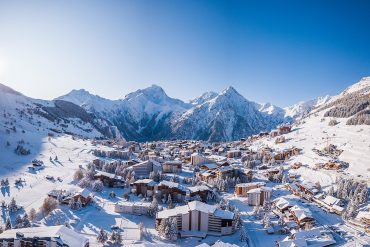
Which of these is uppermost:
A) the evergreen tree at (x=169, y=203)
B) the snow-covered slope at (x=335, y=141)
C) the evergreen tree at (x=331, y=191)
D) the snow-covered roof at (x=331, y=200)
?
the snow-covered slope at (x=335, y=141)

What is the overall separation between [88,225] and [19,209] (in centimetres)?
1159

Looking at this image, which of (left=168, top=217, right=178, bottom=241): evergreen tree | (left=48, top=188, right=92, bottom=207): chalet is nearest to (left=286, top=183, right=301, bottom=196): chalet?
(left=168, top=217, right=178, bottom=241): evergreen tree

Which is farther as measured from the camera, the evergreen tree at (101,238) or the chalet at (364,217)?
the chalet at (364,217)

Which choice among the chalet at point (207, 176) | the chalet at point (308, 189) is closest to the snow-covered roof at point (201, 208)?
the chalet at point (308, 189)

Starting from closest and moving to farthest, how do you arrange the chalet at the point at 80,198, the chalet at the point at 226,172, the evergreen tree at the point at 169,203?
the chalet at the point at 80,198, the evergreen tree at the point at 169,203, the chalet at the point at 226,172

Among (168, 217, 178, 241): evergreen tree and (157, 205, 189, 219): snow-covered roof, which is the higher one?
(157, 205, 189, 219): snow-covered roof

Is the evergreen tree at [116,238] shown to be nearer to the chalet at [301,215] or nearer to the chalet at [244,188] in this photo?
the chalet at [301,215]

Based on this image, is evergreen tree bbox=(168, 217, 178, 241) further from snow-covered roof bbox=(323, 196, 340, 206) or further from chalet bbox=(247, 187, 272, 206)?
snow-covered roof bbox=(323, 196, 340, 206)

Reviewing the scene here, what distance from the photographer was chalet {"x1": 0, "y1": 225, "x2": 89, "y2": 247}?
3166 cm

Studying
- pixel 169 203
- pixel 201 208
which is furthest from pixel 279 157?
pixel 201 208

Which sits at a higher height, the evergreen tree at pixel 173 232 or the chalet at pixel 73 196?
the chalet at pixel 73 196

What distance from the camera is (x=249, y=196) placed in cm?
5741

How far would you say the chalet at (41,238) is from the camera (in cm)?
3166

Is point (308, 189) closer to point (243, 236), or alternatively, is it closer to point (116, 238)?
point (243, 236)
